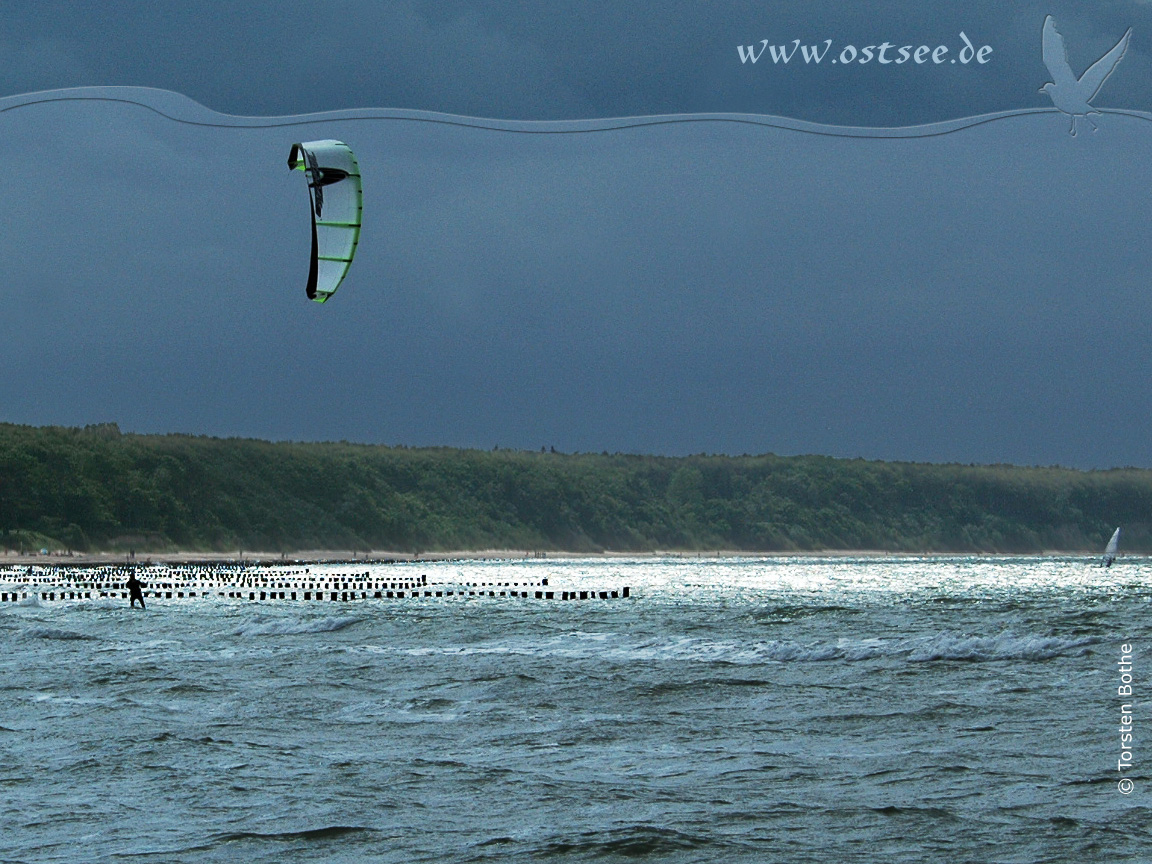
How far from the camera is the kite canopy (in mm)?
19953

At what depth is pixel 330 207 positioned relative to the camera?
20422 mm

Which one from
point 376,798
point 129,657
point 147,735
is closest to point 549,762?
point 376,798

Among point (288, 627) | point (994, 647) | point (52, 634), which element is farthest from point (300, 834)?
point (288, 627)

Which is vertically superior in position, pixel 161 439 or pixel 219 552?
pixel 161 439

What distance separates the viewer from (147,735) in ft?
59.2

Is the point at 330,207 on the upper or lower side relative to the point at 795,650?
upper

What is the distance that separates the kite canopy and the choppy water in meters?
6.24

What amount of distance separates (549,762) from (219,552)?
157 m

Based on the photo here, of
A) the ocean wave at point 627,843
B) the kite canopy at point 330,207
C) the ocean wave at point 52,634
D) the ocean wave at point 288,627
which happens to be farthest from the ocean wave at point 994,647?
the ocean wave at point 52,634

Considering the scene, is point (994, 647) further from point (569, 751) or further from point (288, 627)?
point (288, 627)

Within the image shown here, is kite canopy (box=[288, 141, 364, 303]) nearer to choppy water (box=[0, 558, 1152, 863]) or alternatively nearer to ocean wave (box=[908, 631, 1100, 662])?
choppy water (box=[0, 558, 1152, 863])

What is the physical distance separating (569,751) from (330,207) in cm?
861

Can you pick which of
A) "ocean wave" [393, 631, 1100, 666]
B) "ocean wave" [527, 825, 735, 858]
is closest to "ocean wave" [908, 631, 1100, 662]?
"ocean wave" [393, 631, 1100, 666]

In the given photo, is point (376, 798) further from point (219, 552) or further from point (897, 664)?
point (219, 552)
